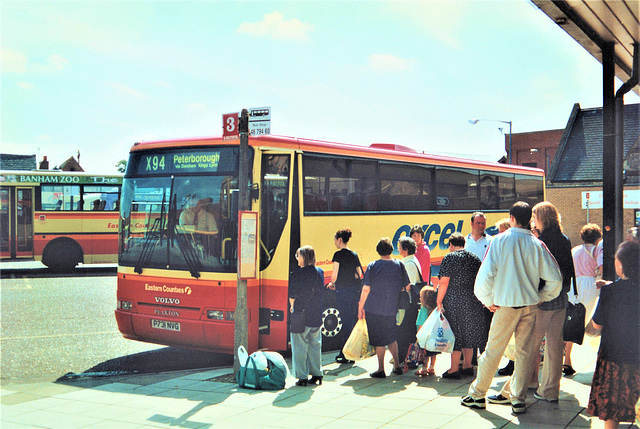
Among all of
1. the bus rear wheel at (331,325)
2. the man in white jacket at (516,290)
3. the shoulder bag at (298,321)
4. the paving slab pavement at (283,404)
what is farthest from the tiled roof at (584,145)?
the man in white jacket at (516,290)

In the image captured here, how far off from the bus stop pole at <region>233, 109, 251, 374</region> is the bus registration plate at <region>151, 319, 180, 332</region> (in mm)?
1290

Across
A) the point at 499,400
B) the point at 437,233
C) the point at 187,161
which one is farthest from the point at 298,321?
the point at 437,233

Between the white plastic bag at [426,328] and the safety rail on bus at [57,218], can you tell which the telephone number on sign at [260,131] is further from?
the safety rail on bus at [57,218]

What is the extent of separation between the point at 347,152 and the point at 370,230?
4.86ft

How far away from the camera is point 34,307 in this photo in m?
14.1

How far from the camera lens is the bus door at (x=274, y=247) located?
29.6ft

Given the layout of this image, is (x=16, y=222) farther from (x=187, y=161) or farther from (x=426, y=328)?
(x=426, y=328)

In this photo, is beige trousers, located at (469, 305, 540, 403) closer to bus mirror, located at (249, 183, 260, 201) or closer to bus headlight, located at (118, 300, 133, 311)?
bus mirror, located at (249, 183, 260, 201)

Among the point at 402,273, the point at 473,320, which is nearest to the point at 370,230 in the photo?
the point at 402,273

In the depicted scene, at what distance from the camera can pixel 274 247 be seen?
9.21 metres

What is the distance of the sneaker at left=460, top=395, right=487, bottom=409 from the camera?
5.93 metres

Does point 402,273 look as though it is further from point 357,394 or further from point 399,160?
point 399,160

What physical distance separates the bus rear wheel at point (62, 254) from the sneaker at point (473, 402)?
1911cm

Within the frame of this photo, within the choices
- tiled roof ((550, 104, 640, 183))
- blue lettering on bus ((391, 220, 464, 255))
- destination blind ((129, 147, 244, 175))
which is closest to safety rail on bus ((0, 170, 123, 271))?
blue lettering on bus ((391, 220, 464, 255))
